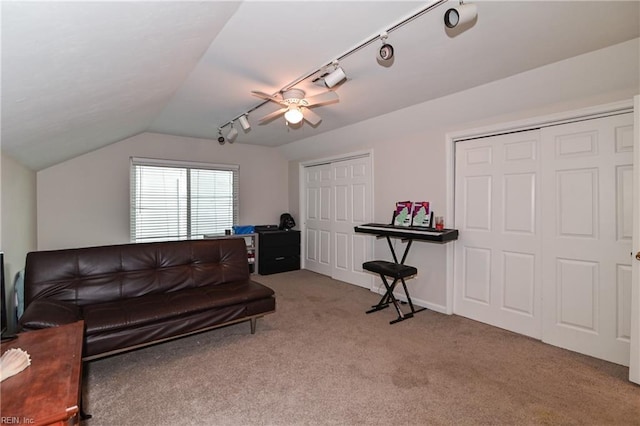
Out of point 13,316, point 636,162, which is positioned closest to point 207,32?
point 13,316

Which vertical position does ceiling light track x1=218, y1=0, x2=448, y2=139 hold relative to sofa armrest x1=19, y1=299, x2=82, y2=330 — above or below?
above

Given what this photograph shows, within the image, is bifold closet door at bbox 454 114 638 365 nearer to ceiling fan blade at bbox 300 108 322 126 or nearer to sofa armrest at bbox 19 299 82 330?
ceiling fan blade at bbox 300 108 322 126

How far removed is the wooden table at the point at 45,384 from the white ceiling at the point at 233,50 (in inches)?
49.1

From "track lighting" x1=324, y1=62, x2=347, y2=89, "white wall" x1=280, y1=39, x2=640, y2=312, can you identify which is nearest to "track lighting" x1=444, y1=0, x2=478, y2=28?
"track lighting" x1=324, y1=62, x2=347, y2=89

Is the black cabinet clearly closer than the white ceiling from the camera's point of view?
No

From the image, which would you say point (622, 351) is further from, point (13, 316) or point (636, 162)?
point (13, 316)

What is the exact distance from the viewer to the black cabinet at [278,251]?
214 inches

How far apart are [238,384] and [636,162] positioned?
331 cm

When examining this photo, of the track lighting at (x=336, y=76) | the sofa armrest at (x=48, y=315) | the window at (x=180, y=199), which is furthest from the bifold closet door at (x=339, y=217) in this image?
the sofa armrest at (x=48, y=315)

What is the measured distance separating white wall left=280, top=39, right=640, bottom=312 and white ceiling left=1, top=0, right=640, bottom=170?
0.16 meters

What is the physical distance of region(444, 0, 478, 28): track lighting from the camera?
1.55 meters

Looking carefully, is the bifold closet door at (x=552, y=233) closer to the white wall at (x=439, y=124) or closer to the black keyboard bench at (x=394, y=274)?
the white wall at (x=439, y=124)

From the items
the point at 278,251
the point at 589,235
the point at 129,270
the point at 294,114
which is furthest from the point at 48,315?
the point at 589,235
